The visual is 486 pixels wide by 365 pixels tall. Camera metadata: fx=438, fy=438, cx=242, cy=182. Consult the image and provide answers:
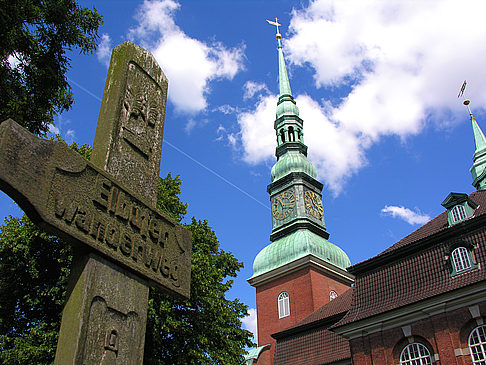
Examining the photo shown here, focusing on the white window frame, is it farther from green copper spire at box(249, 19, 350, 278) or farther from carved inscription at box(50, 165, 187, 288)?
carved inscription at box(50, 165, 187, 288)

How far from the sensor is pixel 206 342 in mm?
17500

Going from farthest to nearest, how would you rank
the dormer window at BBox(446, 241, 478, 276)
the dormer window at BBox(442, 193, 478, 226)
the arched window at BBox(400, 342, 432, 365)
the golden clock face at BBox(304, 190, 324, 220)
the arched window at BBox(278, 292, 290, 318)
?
the golden clock face at BBox(304, 190, 324, 220), the arched window at BBox(278, 292, 290, 318), the dormer window at BBox(442, 193, 478, 226), the arched window at BBox(400, 342, 432, 365), the dormer window at BBox(446, 241, 478, 276)

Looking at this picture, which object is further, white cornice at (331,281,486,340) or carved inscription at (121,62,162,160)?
white cornice at (331,281,486,340)

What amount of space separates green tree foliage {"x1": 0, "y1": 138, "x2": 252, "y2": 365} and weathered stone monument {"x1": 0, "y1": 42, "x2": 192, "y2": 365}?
13.0 m

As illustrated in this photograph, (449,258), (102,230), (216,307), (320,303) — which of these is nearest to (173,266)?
(102,230)

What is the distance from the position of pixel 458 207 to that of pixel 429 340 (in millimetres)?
6813

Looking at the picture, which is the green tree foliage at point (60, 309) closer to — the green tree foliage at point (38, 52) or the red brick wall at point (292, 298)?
the green tree foliage at point (38, 52)

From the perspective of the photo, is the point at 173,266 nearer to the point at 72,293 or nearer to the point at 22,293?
the point at 72,293

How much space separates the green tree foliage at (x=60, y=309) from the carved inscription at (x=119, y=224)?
12.9m

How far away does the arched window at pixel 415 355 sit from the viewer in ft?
61.2

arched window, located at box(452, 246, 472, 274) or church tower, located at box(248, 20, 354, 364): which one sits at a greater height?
church tower, located at box(248, 20, 354, 364)

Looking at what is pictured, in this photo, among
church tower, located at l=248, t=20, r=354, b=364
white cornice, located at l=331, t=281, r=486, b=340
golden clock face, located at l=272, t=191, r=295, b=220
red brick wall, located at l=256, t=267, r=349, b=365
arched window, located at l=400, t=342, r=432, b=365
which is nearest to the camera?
white cornice, located at l=331, t=281, r=486, b=340

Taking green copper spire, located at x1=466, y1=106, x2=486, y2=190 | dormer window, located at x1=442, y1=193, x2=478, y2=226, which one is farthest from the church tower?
dormer window, located at x1=442, y1=193, x2=478, y2=226

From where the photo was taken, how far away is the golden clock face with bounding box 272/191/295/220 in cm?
4250
